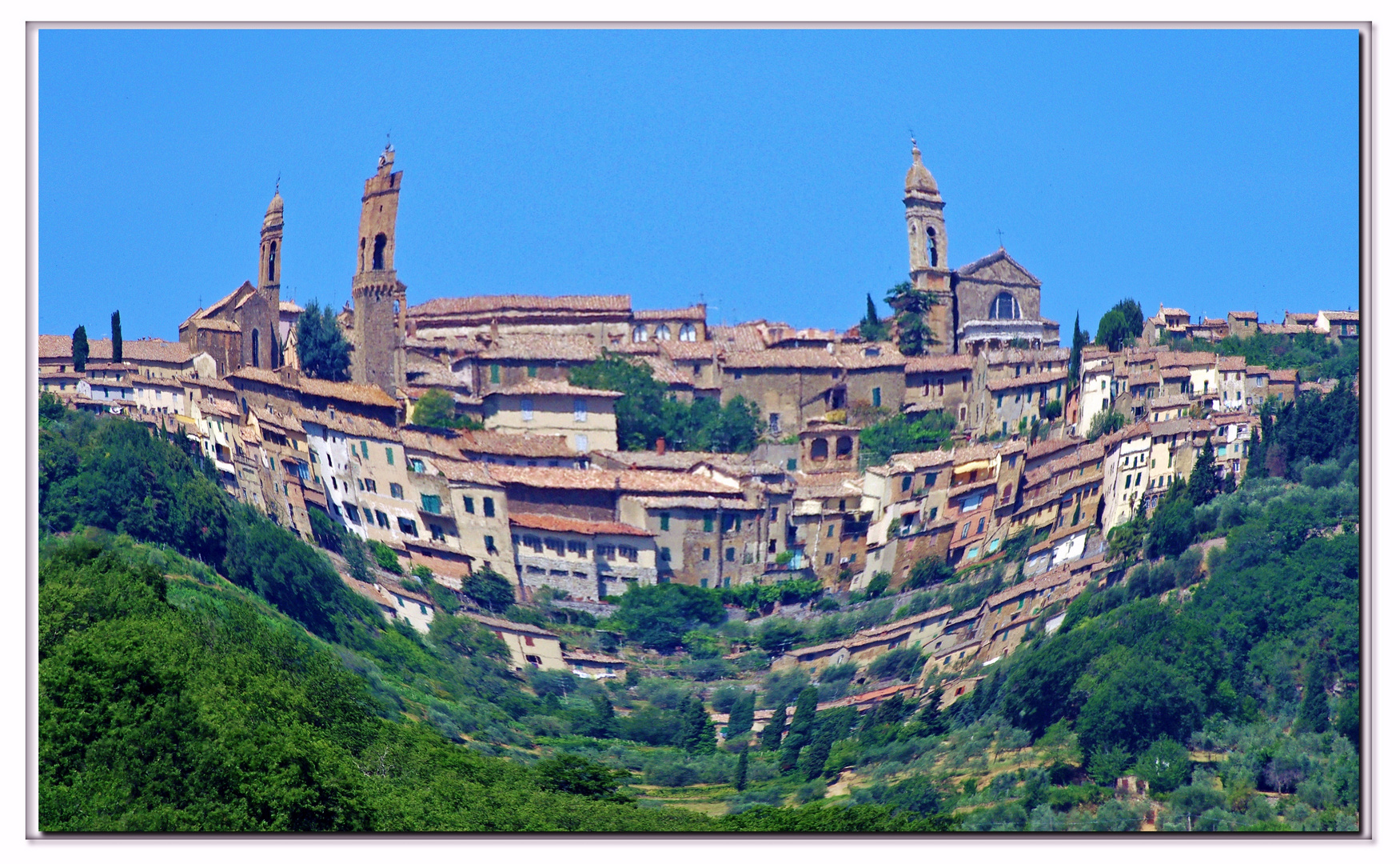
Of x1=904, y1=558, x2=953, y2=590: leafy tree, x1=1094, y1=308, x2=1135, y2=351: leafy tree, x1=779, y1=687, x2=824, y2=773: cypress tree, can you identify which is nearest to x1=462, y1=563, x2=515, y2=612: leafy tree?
x1=779, y1=687, x2=824, y2=773: cypress tree

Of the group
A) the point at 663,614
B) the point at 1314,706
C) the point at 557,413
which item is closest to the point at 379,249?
the point at 557,413

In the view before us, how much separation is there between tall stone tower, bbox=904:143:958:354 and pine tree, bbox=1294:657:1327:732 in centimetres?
676

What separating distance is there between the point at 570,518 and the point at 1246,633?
867 centimetres

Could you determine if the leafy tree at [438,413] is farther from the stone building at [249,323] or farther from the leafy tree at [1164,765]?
the leafy tree at [1164,765]

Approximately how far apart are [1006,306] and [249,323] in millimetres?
9982

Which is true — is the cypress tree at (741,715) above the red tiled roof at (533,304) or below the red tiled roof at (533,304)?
below

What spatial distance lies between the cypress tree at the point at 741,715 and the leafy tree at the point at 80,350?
8.54m

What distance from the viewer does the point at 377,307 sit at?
2502 cm

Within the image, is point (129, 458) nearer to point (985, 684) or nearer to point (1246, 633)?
point (985, 684)

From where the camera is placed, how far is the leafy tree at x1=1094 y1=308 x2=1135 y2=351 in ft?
86.0

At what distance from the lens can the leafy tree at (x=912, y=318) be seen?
2692cm

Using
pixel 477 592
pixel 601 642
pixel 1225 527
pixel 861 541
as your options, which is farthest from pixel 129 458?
pixel 1225 527

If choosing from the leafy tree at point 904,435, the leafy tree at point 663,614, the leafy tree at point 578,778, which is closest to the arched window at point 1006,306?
the leafy tree at point 904,435

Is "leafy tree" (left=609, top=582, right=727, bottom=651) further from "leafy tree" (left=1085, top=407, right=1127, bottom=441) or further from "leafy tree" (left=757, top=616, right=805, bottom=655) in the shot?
"leafy tree" (left=1085, top=407, right=1127, bottom=441)
